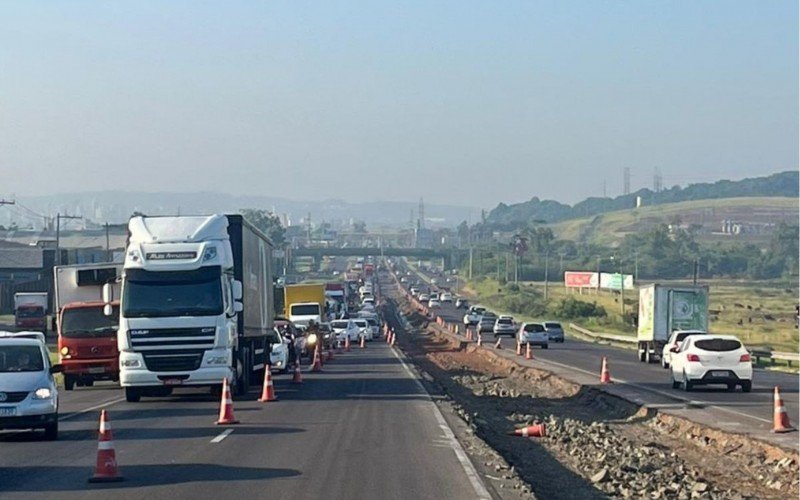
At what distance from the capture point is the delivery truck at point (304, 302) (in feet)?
251

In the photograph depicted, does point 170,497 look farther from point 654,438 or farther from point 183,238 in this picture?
point 183,238

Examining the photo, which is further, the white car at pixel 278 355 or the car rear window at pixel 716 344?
the white car at pixel 278 355

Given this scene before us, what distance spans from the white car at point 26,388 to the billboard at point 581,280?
127 meters

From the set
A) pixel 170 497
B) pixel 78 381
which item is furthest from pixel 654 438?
pixel 78 381

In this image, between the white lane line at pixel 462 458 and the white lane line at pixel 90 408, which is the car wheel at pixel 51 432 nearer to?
the white lane line at pixel 90 408

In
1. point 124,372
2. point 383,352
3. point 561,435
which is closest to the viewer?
point 561,435

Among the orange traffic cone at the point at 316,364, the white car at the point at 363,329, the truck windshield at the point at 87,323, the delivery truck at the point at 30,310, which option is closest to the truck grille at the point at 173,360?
the truck windshield at the point at 87,323

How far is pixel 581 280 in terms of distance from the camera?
15250cm

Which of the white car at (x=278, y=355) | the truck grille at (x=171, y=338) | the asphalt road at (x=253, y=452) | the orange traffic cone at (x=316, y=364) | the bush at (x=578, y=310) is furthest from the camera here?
the bush at (x=578, y=310)

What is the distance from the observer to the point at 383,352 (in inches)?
2680

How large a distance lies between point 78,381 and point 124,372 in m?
8.41

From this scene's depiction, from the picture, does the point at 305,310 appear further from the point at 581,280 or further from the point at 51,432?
the point at 581,280

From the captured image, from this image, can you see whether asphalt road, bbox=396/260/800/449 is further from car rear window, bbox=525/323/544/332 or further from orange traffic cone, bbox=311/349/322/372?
car rear window, bbox=525/323/544/332

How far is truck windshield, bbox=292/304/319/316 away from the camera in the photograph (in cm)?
7638
